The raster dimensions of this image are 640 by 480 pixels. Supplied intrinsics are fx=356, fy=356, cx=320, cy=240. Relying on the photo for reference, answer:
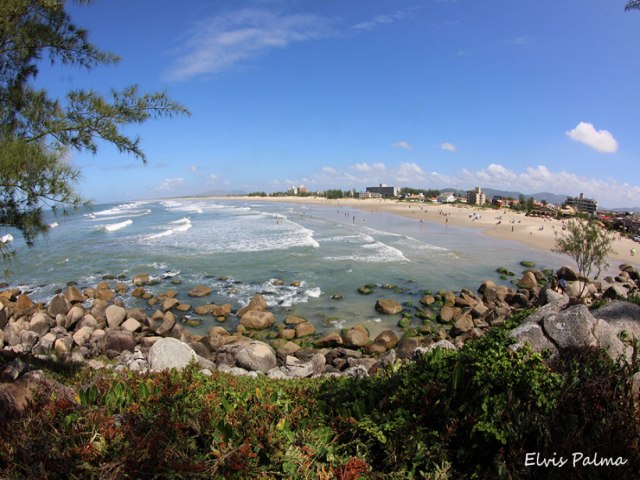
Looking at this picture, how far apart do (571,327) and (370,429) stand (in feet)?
10.0

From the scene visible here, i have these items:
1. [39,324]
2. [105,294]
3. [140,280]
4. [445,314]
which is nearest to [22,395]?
[39,324]

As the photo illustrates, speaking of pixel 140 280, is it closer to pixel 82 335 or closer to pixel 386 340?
pixel 82 335

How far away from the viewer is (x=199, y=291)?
66.0 feet

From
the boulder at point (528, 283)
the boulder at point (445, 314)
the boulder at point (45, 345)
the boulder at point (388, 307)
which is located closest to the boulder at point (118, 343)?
the boulder at point (45, 345)

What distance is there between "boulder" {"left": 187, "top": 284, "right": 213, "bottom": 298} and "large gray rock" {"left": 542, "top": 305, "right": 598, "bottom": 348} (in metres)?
18.1

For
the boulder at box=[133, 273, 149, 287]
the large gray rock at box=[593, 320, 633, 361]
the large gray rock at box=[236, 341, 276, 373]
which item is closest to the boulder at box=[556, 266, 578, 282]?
the large gray rock at box=[236, 341, 276, 373]

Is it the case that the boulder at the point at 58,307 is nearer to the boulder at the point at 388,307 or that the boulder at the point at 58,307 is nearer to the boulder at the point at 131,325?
the boulder at the point at 131,325

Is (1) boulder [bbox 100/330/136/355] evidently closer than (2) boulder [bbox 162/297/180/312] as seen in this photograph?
Yes

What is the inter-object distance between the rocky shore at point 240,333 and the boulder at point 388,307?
49 millimetres

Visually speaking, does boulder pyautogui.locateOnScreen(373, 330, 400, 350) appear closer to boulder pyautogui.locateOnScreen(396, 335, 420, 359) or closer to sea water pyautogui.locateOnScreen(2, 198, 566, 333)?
boulder pyautogui.locateOnScreen(396, 335, 420, 359)

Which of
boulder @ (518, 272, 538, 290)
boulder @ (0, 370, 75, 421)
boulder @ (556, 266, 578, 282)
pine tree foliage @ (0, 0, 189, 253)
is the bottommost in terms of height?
boulder @ (518, 272, 538, 290)

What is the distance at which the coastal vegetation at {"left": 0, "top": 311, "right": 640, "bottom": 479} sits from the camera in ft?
9.14

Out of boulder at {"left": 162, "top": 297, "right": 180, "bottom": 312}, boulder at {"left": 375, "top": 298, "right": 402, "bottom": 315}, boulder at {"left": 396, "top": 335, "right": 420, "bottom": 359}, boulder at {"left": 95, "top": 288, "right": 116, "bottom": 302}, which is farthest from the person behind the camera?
boulder at {"left": 95, "top": 288, "right": 116, "bottom": 302}

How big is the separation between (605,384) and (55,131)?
7.21 meters
